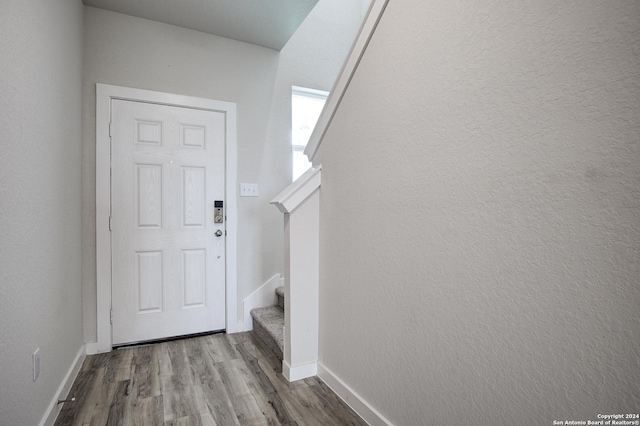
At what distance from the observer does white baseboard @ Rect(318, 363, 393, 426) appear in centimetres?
143

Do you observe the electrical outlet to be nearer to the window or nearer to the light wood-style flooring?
the light wood-style flooring

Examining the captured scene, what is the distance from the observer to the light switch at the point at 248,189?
277 cm

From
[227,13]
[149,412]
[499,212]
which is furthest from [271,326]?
[227,13]

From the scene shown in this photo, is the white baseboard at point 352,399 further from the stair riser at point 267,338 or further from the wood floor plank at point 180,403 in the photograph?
the wood floor plank at point 180,403

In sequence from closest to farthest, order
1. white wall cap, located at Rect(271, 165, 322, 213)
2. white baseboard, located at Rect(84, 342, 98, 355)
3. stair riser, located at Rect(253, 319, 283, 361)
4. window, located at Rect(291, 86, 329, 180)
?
white wall cap, located at Rect(271, 165, 322, 213)
stair riser, located at Rect(253, 319, 283, 361)
white baseboard, located at Rect(84, 342, 98, 355)
window, located at Rect(291, 86, 329, 180)

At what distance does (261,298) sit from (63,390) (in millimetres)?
1430

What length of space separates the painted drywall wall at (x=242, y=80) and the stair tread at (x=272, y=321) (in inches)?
8.0

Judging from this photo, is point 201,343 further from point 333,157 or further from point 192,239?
point 333,157

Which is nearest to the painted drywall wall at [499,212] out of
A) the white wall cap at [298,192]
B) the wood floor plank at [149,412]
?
Result: the white wall cap at [298,192]

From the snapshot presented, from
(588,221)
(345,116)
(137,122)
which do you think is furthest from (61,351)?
(588,221)

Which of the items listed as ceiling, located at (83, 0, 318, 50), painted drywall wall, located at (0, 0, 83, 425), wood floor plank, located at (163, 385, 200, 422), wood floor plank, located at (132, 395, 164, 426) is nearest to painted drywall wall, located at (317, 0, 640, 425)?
wood floor plank, located at (163, 385, 200, 422)

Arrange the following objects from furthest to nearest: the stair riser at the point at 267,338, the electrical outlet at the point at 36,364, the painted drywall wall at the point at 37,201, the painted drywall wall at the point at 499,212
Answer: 1. the stair riser at the point at 267,338
2. the electrical outlet at the point at 36,364
3. the painted drywall wall at the point at 37,201
4. the painted drywall wall at the point at 499,212

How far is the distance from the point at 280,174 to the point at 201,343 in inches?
61.4

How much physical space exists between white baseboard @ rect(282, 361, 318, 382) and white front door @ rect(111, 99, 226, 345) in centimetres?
100
